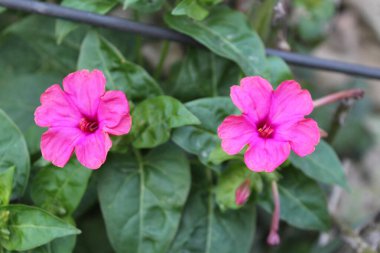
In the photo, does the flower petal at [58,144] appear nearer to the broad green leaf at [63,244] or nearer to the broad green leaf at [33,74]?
the broad green leaf at [63,244]

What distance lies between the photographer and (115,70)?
1324 mm

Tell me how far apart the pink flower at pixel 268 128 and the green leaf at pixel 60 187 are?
387mm

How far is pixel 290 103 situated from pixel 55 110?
430 millimetres

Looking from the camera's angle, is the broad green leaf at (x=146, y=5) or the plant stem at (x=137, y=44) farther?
the plant stem at (x=137, y=44)

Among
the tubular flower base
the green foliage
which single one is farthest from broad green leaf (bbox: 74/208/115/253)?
the tubular flower base

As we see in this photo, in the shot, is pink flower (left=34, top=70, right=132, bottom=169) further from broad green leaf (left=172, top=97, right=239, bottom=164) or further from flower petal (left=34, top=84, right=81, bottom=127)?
broad green leaf (left=172, top=97, right=239, bottom=164)

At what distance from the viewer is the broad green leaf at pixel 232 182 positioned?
1238mm

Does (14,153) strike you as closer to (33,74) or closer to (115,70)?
(115,70)

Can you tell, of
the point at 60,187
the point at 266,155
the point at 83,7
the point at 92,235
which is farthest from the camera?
the point at 92,235

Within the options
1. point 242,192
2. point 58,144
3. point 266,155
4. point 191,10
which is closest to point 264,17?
point 191,10

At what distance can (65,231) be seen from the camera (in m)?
1.08

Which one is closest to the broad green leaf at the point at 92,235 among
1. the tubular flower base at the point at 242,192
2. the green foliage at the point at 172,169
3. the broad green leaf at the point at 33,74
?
the green foliage at the point at 172,169

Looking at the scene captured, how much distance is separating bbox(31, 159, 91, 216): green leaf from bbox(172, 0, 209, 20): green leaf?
0.41 meters

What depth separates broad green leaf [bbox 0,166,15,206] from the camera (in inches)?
45.7
